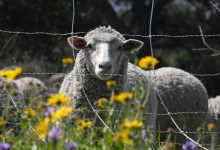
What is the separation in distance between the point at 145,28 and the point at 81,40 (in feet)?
47.2

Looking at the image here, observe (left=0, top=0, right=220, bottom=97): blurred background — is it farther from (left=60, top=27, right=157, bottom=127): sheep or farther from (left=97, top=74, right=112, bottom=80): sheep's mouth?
(left=97, top=74, right=112, bottom=80): sheep's mouth

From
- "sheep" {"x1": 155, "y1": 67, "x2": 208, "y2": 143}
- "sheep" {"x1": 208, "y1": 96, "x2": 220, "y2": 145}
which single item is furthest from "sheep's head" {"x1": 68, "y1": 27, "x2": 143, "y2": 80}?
"sheep" {"x1": 208, "y1": 96, "x2": 220, "y2": 145}

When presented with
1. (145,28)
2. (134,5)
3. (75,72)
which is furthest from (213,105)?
(134,5)

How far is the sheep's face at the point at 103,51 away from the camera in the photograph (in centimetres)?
545

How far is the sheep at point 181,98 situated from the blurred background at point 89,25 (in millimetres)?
5054

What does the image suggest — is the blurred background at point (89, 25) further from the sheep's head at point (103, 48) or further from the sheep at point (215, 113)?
the sheep's head at point (103, 48)

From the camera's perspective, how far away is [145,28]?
20.3 metres

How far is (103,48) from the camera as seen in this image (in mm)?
5723

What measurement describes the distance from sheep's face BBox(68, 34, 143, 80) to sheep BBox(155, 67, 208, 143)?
1.65 meters

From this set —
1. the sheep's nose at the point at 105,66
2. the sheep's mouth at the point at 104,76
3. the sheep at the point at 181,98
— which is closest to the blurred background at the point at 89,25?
the sheep at the point at 181,98

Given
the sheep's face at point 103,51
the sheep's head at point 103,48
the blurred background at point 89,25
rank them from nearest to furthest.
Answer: the sheep's face at point 103,51, the sheep's head at point 103,48, the blurred background at point 89,25

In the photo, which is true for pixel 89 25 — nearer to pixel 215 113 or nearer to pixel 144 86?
pixel 215 113

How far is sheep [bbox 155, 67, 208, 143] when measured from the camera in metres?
7.72

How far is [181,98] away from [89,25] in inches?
361
